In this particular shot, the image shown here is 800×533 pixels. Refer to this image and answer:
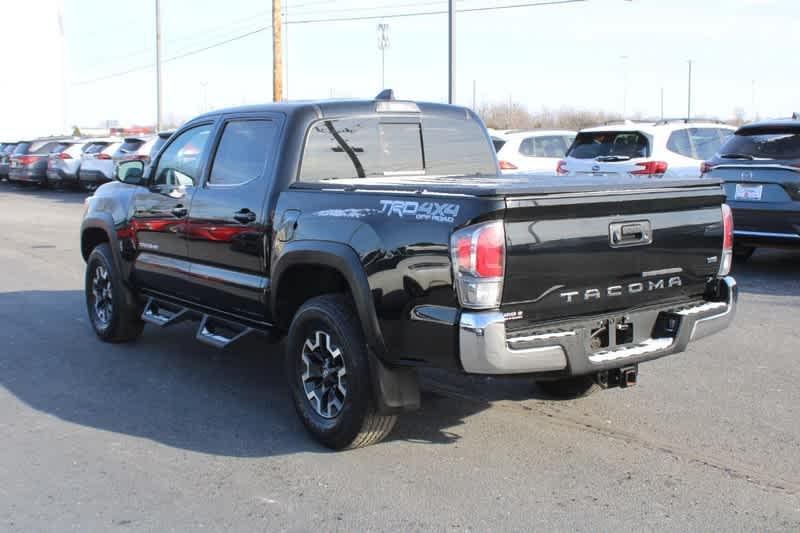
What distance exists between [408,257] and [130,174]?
3.52 meters

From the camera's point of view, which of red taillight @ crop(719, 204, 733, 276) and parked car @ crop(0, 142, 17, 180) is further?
parked car @ crop(0, 142, 17, 180)

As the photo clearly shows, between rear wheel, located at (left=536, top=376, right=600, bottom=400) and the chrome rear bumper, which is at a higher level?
the chrome rear bumper

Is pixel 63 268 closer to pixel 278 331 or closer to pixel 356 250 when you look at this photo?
pixel 278 331

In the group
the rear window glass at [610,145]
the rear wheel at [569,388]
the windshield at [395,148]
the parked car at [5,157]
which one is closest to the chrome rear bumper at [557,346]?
the rear wheel at [569,388]

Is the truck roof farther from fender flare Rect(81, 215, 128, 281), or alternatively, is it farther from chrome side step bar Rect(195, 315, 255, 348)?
fender flare Rect(81, 215, 128, 281)

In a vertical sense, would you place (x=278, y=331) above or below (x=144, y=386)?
above

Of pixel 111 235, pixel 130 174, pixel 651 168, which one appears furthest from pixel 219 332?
pixel 651 168

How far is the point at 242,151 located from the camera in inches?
240

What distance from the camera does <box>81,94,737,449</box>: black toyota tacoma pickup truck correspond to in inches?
172

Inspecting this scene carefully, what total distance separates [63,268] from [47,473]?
780 centimetres

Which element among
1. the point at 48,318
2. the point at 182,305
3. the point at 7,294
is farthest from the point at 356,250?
→ the point at 7,294

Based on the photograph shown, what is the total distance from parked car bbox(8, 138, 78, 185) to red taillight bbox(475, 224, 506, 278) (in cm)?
2731

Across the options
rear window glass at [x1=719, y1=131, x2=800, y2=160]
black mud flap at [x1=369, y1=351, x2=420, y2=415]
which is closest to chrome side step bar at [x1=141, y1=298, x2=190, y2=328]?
black mud flap at [x1=369, y1=351, x2=420, y2=415]

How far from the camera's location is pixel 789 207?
33.3 ft
